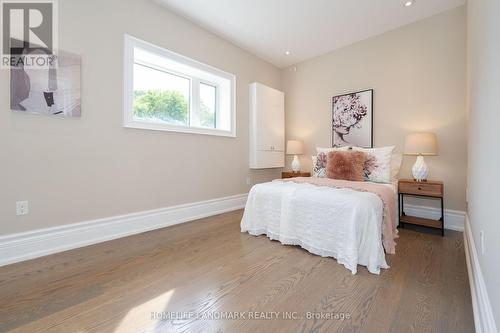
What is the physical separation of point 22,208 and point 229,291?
1991 mm

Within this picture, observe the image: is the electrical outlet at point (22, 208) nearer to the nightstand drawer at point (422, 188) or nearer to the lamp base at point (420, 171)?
the nightstand drawer at point (422, 188)

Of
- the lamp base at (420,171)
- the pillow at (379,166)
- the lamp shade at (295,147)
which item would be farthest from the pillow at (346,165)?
the lamp shade at (295,147)

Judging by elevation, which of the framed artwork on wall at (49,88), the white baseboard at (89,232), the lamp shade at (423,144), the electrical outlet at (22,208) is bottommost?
the white baseboard at (89,232)

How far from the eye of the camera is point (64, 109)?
7.18 feet

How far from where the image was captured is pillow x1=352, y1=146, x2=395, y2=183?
9.86 ft

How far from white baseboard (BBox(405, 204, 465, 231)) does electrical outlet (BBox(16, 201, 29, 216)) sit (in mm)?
4478

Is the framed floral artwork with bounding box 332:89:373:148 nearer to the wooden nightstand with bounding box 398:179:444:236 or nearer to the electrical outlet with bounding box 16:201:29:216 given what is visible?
the wooden nightstand with bounding box 398:179:444:236

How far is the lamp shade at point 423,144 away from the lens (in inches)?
108

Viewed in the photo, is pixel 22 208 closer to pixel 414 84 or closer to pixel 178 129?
pixel 178 129

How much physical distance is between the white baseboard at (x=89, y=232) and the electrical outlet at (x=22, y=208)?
7.3 inches

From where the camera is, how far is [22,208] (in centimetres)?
201

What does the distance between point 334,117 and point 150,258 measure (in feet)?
11.6

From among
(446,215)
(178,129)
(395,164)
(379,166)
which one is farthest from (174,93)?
(446,215)

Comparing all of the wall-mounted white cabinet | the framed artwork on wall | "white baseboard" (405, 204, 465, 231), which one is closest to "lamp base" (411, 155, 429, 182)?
"white baseboard" (405, 204, 465, 231)
